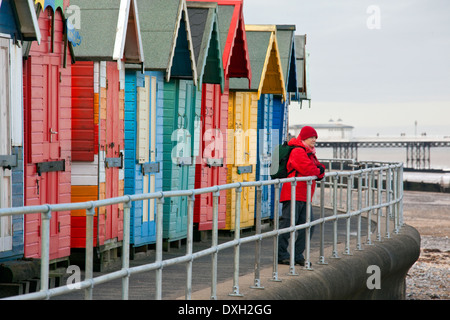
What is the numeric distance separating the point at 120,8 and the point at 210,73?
9.56 ft

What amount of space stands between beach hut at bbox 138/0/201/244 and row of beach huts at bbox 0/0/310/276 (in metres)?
0.01

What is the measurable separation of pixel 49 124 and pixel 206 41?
11.7 feet

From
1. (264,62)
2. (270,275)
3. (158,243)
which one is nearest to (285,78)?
(264,62)

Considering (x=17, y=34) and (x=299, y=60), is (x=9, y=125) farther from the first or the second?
(x=299, y=60)

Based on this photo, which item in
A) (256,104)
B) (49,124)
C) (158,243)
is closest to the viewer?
(158,243)

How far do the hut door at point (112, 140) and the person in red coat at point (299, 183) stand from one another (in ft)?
6.00

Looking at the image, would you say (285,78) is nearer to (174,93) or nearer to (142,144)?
(174,93)

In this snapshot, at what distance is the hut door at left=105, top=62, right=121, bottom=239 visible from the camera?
10211 millimetres

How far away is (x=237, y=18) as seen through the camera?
13422mm

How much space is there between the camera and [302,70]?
1911cm

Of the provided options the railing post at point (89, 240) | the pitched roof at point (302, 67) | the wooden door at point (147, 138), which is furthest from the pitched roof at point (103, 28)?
the pitched roof at point (302, 67)

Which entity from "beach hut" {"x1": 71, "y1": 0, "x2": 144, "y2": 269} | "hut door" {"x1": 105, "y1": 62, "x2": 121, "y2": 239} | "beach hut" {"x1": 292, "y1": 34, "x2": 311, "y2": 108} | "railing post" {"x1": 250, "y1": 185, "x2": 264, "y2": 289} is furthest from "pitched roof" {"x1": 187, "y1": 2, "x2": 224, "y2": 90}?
"beach hut" {"x1": 292, "y1": 34, "x2": 311, "y2": 108}

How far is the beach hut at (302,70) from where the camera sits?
19.1 meters
